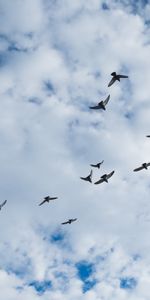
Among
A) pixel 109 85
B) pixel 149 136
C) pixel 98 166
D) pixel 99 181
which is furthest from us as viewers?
pixel 99 181

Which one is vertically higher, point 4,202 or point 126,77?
→ point 126,77

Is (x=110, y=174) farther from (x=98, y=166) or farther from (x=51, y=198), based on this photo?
(x=51, y=198)

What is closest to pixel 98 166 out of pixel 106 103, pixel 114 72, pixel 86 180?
pixel 86 180

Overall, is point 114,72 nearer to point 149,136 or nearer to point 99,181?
point 149,136

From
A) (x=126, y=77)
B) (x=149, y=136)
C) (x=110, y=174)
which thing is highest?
(x=126, y=77)

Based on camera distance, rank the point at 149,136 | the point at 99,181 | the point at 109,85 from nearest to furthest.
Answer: the point at 149,136 → the point at 109,85 → the point at 99,181

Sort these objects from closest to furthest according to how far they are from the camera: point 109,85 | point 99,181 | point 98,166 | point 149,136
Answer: point 149,136, point 109,85, point 98,166, point 99,181

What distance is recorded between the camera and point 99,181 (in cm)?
11588

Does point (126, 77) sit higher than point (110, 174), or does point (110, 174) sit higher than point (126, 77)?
point (126, 77)

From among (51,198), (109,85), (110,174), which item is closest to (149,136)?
(109,85)

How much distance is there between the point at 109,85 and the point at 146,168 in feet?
74.5

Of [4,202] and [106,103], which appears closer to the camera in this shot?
[106,103]

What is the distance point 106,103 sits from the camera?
105m

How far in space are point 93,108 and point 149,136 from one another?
1585 centimetres
